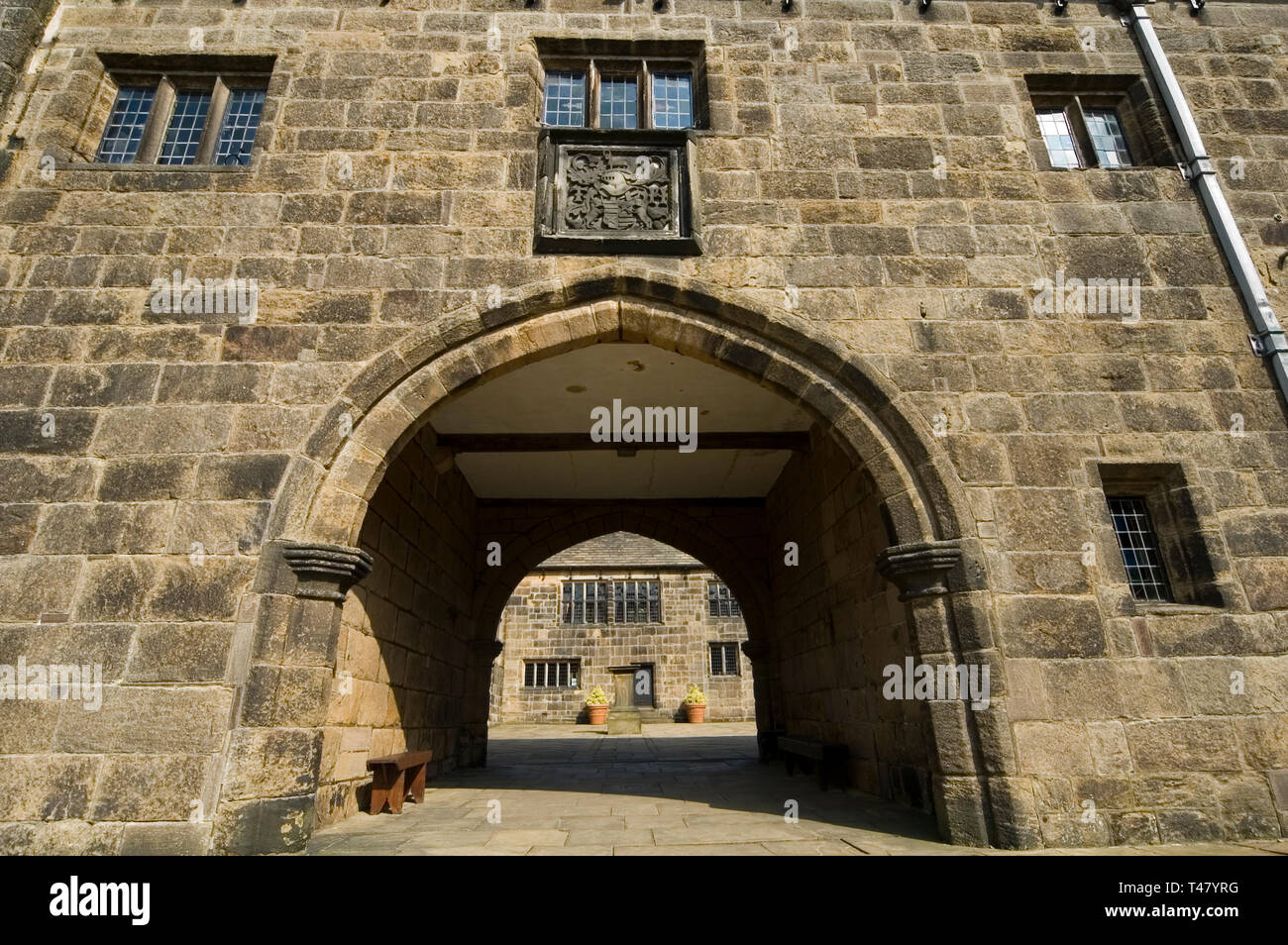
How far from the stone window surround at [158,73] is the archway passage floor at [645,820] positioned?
463 centimetres

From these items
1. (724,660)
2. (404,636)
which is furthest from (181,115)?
(724,660)

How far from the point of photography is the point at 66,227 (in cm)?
456

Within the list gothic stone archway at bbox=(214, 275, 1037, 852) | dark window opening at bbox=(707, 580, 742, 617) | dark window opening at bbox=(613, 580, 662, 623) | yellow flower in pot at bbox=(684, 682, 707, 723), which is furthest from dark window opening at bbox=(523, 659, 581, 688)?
gothic stone archway at bbox=(214, 275, 1037, 852)

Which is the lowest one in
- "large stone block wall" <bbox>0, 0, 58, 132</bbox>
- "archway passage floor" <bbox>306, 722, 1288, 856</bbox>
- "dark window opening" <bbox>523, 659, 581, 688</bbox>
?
"archway passage floor" <bbox>306, 722, 1288, 856</bbox>

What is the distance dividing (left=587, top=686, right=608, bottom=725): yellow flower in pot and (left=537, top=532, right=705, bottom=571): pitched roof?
11.8ft

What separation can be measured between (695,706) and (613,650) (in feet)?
9.09

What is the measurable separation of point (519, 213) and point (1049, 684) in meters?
4.47

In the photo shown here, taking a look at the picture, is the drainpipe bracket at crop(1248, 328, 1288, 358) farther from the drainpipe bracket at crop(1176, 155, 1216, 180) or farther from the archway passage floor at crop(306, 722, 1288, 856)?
the archway passage floor at crop(306, 722, 1288, 856)

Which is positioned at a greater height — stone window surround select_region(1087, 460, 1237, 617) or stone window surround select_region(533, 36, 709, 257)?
stone window surround select_region(533, 36, 709, 257)

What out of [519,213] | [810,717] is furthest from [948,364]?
[810,717]

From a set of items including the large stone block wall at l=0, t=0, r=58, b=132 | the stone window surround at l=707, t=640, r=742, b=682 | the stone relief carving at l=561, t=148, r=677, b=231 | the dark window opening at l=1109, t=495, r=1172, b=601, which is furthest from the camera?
the stone window surround at l=707, t=640, r=742, b=682

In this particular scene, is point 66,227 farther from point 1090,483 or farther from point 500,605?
point 1090,483

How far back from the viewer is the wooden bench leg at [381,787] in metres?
4.84

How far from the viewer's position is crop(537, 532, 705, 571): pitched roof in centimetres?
1955
